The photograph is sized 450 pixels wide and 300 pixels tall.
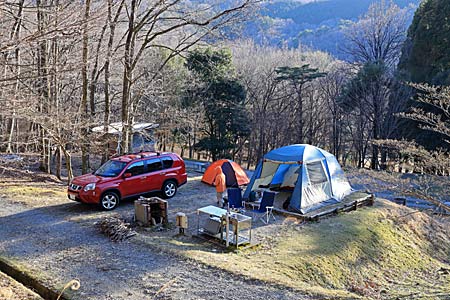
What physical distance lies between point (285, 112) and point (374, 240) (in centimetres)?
2073

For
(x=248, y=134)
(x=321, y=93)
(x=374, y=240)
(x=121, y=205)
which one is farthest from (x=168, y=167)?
(x=321, y=93)

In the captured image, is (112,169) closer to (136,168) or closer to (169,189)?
(136,168)

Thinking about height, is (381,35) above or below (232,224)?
above

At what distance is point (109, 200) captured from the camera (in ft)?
38.0

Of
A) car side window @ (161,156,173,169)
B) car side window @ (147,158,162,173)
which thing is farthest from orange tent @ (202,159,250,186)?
car side window @ (147,158,162,173)

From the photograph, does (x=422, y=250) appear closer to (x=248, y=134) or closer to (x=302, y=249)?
(x=302, y=249)

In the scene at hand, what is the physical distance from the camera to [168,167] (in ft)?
42.5

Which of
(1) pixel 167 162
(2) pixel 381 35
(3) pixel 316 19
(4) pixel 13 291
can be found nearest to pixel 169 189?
(1) pixel 167 162

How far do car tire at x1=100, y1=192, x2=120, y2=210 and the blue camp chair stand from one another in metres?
3.25

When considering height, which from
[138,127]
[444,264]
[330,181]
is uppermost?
[138,127]

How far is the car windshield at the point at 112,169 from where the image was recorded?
11.9 meters

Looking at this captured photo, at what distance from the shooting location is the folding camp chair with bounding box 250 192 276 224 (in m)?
11.2

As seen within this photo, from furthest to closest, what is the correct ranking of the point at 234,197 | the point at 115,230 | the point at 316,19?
the point at 316,19, the point at 234,197, the point at 115,230

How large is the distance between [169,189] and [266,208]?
338 centimetres
